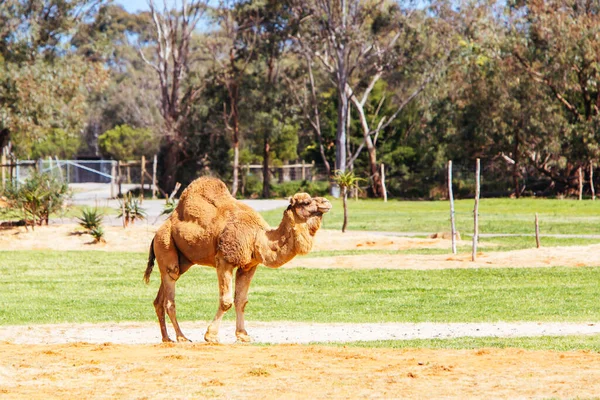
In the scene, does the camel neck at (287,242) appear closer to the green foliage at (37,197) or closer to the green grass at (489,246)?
the green grass at (489,246)

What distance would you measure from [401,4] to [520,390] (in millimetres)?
55123

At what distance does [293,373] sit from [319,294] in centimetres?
980

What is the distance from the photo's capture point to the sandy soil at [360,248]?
24.0m

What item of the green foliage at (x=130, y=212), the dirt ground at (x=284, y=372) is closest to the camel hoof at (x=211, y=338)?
the dirt ground at (x=284, y=372)

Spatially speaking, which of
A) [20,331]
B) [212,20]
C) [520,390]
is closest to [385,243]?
[20,331]

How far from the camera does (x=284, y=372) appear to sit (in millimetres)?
9906

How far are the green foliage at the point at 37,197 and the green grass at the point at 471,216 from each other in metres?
10.3

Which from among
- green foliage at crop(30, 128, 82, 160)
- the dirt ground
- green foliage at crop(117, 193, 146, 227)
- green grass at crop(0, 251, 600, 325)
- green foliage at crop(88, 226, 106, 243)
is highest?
green foliage at crop(30, 128, 82, 160)

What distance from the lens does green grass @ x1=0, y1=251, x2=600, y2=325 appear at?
1652cm

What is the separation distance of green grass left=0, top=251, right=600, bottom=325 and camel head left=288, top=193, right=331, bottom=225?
→ 4.01 meters

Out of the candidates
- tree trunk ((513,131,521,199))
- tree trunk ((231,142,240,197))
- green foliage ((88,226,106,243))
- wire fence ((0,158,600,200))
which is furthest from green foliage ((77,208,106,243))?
tree trunk ((513,131,521,199))

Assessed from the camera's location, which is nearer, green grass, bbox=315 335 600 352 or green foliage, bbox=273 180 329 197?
green grass, bbox=315 335 600 352

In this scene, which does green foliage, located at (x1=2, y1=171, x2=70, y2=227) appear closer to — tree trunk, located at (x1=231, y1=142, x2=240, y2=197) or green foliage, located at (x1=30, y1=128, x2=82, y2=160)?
tree trunk, located at (x1=231, y1=142, x2=240, y2=197)

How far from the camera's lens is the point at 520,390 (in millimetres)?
8945
